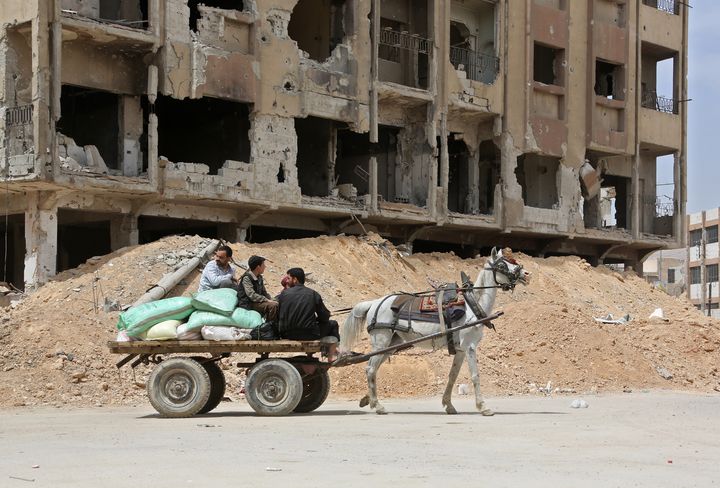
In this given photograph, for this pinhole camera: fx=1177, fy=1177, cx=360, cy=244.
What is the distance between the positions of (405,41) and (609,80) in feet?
33.3

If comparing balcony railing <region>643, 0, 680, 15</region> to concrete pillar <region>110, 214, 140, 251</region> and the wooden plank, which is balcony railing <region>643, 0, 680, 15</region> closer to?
concrete pillar <region>110, 214, 140, 251</region>

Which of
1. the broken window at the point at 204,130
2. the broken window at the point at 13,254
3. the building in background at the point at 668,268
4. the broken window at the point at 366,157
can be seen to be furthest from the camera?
the building in background at the point at 668,268

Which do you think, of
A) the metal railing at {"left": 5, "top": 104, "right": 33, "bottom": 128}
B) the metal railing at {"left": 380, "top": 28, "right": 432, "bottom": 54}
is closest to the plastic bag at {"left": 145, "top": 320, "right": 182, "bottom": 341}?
the metal railing at {"left": 5, "top": 104, "right": 33, "bottom": 128}

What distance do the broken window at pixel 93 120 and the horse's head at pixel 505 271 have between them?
13.5 metres

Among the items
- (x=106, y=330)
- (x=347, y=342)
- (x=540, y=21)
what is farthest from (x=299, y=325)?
(x=540, y=21)

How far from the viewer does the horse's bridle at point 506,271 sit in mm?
15531

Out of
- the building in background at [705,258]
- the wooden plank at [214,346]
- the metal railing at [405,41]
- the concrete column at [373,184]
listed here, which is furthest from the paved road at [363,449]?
the building in background at [705,258]

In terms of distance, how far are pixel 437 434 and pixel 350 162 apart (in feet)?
75.9

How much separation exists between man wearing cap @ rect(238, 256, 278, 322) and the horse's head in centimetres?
304

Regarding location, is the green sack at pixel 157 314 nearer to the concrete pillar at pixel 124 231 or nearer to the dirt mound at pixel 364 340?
the dirt mound at pixel 364 340

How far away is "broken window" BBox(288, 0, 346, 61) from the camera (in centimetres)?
3166

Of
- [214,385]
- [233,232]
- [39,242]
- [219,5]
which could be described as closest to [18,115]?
[39,242]

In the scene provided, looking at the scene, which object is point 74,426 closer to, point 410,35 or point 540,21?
point 410,35

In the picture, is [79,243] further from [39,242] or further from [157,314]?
[157,314]
